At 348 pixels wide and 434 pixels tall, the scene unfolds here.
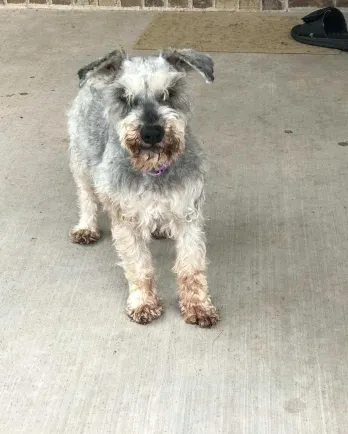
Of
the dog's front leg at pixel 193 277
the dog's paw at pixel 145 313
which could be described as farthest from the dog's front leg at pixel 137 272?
the dog's front leg at pixel 193 277

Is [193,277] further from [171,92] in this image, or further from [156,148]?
[171,92]

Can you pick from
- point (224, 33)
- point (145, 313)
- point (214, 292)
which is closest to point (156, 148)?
point (145, 313)

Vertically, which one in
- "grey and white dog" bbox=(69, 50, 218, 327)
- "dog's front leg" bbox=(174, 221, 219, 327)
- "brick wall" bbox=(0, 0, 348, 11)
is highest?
"grey and white dog" bbox=(69, 50, 218, 327)

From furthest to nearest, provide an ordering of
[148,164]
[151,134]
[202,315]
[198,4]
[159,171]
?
[198,4], [202,315], [159,171], [148,164], [151,134]

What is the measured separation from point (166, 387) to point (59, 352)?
0.52 metres

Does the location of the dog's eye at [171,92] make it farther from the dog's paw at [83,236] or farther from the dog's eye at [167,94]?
the dog's paw at [83,236]

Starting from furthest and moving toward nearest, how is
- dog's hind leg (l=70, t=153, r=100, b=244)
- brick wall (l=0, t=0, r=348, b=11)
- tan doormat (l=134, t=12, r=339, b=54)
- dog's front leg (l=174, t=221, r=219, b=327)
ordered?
1. brick wall (l=0, t=0, r=348, b=11)
2. tan doormat (l=134, t=12, r=339, b=54)
3. dog's hind leg (l=70, t=153, r=100, b=244)
4. dog's front leg (l=174, t=221, r=219, b=327)

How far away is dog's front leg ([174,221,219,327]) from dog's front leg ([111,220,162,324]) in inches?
5.5

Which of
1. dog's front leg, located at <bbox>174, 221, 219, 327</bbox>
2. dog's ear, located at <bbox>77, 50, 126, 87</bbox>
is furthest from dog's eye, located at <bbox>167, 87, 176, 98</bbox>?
dog's front leg, located at <bbox>174, 221, 219, 327</bbox>

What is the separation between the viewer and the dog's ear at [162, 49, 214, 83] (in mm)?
2932

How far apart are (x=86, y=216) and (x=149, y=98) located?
1.17 m

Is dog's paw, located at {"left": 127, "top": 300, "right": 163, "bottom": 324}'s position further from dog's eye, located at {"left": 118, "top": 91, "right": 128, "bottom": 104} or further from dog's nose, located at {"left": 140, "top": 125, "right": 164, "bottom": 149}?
dog's eye, located at {"left": 118, "top": 91, "right": 128, "bottom": 104}

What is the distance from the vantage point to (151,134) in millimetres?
2732

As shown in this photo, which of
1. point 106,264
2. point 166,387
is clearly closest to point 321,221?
point 106,264
